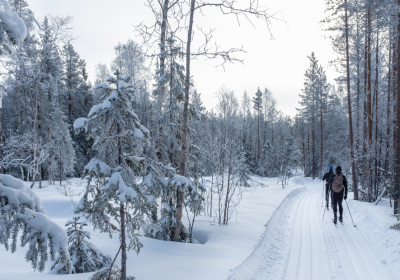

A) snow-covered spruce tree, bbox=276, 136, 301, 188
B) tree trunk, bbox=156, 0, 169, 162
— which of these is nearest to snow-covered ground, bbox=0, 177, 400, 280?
tree trunk, bbox=156, 0, 169, 162

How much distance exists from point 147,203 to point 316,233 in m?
6.55

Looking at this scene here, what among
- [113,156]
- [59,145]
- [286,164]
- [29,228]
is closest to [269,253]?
[113,156]

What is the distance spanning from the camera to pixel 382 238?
21.7ft

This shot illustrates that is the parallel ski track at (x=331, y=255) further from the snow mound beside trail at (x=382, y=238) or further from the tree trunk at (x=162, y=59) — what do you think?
the tree trunk at (x=162, y=59)

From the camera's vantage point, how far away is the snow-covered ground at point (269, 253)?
4797mm

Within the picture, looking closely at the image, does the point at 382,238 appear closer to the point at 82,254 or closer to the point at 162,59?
the point at 82,254

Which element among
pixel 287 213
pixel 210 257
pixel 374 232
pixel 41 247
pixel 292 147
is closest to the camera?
pixel 41 247

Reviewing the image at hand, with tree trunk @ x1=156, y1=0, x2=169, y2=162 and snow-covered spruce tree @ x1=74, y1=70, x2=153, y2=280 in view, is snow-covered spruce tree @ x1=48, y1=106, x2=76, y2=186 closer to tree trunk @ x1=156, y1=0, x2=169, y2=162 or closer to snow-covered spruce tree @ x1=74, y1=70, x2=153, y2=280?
tree trunk @ x1=156, y1=0, x2=169, y2=162

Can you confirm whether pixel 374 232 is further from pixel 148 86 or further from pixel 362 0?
pixel 148 86

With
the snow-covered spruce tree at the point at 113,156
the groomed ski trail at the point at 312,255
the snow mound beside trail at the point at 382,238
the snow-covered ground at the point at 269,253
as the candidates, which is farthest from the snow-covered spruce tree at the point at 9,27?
the snow mound beside trail at the point at 382,238

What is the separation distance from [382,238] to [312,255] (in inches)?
92.0

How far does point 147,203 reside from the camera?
14.8 feet

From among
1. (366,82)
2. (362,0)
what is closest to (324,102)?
(366,82)

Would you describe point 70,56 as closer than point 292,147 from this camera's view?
Yes
